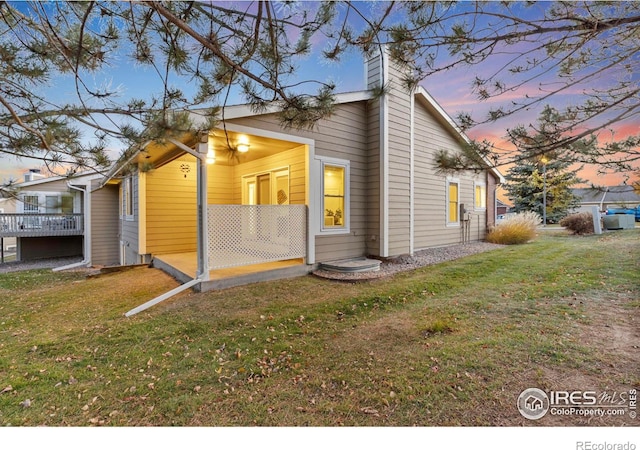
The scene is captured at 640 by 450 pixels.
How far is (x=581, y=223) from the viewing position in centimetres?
1110

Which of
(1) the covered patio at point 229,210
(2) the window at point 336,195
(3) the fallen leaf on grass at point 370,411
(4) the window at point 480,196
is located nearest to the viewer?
(3) the fallen leaf on grass at point 370,411

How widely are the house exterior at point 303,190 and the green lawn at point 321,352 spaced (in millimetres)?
1128

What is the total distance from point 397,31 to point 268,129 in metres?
3.28

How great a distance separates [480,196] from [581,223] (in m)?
4.51

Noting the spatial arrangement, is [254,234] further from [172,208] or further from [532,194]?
[532,194]

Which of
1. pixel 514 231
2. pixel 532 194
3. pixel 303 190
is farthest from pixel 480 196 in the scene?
pixel 532 194

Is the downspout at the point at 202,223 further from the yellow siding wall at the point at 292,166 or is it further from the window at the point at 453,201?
the window at the point at 453,201

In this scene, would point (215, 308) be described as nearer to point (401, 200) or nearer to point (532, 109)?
point (532, 109)

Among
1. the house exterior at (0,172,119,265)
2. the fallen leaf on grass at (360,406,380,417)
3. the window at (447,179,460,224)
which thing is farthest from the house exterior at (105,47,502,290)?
the fallen leaf on grass at (360,406,380,417)

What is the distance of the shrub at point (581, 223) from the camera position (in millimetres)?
11023

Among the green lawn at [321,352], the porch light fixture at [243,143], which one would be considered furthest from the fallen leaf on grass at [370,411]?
the porch light fixture at [243,143]

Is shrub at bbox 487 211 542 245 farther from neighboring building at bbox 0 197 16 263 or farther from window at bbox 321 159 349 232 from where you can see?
neighboring building at bbox 0 197 16 263
